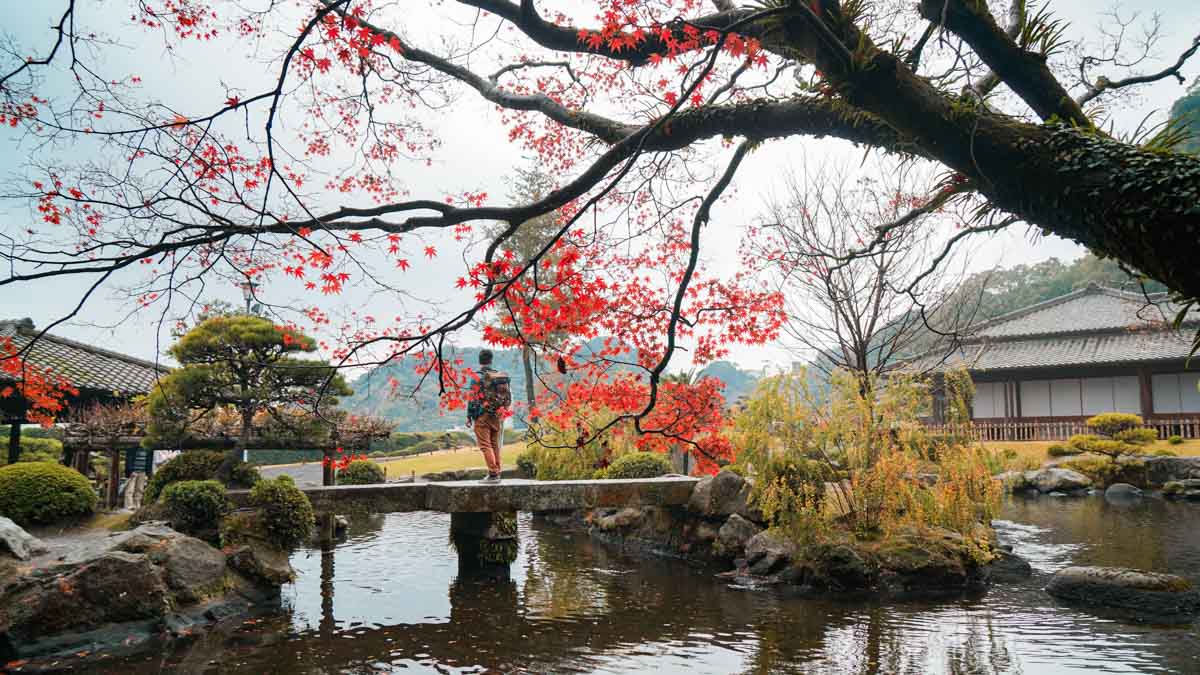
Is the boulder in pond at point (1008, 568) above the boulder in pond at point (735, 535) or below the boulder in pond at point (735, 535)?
below

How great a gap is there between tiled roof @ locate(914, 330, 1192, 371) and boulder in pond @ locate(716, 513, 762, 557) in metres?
14.5

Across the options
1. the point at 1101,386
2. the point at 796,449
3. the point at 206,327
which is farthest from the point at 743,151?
the point at 1101,386

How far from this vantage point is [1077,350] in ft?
94.0

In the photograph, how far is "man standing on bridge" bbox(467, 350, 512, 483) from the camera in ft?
35.6

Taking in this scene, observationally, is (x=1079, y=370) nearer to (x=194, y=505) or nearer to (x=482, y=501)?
(x=482, y=501)

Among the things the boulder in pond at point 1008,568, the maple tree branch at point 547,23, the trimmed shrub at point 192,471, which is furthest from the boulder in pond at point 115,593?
the boulder in pond at point 1008,568

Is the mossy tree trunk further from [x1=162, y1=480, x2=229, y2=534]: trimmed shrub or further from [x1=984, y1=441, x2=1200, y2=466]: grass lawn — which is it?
[x1=984, y1=441, x2=1200, y2=466]: grass lawn

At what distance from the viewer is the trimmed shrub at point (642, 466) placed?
15.1m

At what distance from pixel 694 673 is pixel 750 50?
5.48 m

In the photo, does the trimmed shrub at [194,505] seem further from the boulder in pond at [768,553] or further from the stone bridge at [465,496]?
the boulder in pond at [768,553]

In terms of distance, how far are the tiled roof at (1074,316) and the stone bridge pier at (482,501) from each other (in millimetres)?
Result: 22889

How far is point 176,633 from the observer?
8266mm

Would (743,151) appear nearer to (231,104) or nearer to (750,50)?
(750,50)

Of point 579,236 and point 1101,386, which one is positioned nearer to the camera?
point 579,236
